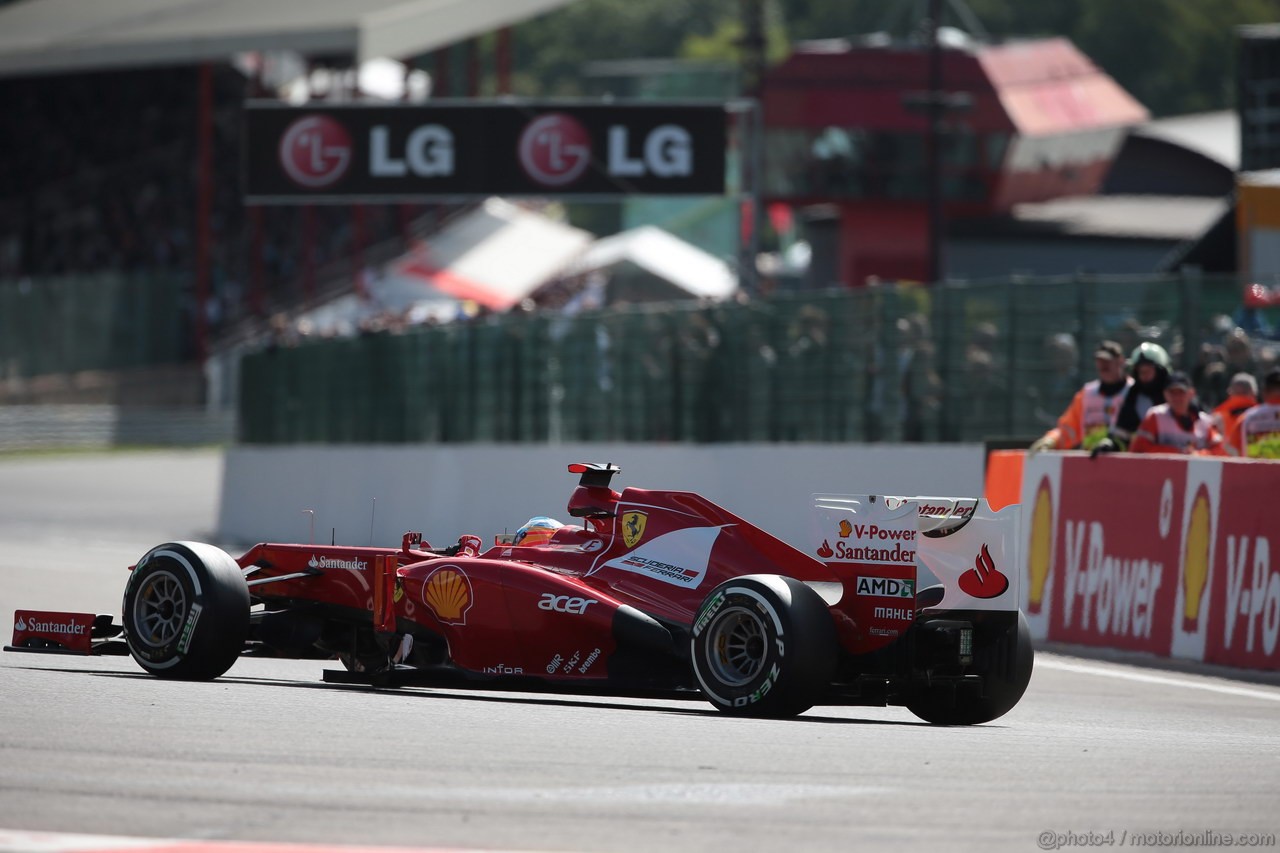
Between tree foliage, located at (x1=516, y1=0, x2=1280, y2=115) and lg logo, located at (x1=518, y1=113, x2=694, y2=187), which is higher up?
tree foliage, located at (x1=516, y1=0, x2=1280, y2=115)

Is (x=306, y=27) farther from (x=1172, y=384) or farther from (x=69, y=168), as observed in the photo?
(x=1172, y=384)

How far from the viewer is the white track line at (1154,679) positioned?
12562 millimetres

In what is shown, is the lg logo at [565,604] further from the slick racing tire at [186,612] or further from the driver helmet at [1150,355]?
the driver helmet at [1150,355]

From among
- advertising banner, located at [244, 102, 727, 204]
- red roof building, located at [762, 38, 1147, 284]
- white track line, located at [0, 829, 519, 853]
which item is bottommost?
white track line, located at [0, 829, 519, 853]

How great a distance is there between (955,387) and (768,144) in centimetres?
2866

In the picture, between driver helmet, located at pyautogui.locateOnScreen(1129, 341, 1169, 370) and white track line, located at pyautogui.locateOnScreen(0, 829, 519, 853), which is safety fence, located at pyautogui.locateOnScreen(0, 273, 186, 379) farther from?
white track line, located at pyautogui.locateOnScreen(0, 829, 519, 853)

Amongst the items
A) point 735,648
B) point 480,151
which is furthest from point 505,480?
point 735,648

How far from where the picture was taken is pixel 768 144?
4806 centimetres

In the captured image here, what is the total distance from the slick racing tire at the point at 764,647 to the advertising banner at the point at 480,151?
1954 cm

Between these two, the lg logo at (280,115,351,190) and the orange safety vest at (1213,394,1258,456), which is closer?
the orange safety vest at (1213,394,1258,456)

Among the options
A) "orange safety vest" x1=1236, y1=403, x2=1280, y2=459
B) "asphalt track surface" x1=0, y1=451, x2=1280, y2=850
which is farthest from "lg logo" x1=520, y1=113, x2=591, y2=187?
"asphalt track surface" x1=0, y1=451, x2=1280, y2=850

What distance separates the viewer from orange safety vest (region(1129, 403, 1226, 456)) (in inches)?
589

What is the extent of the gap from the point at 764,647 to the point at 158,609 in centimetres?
300

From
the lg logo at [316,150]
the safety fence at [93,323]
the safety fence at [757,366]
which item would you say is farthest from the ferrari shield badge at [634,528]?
the safety fence at [93,323]
